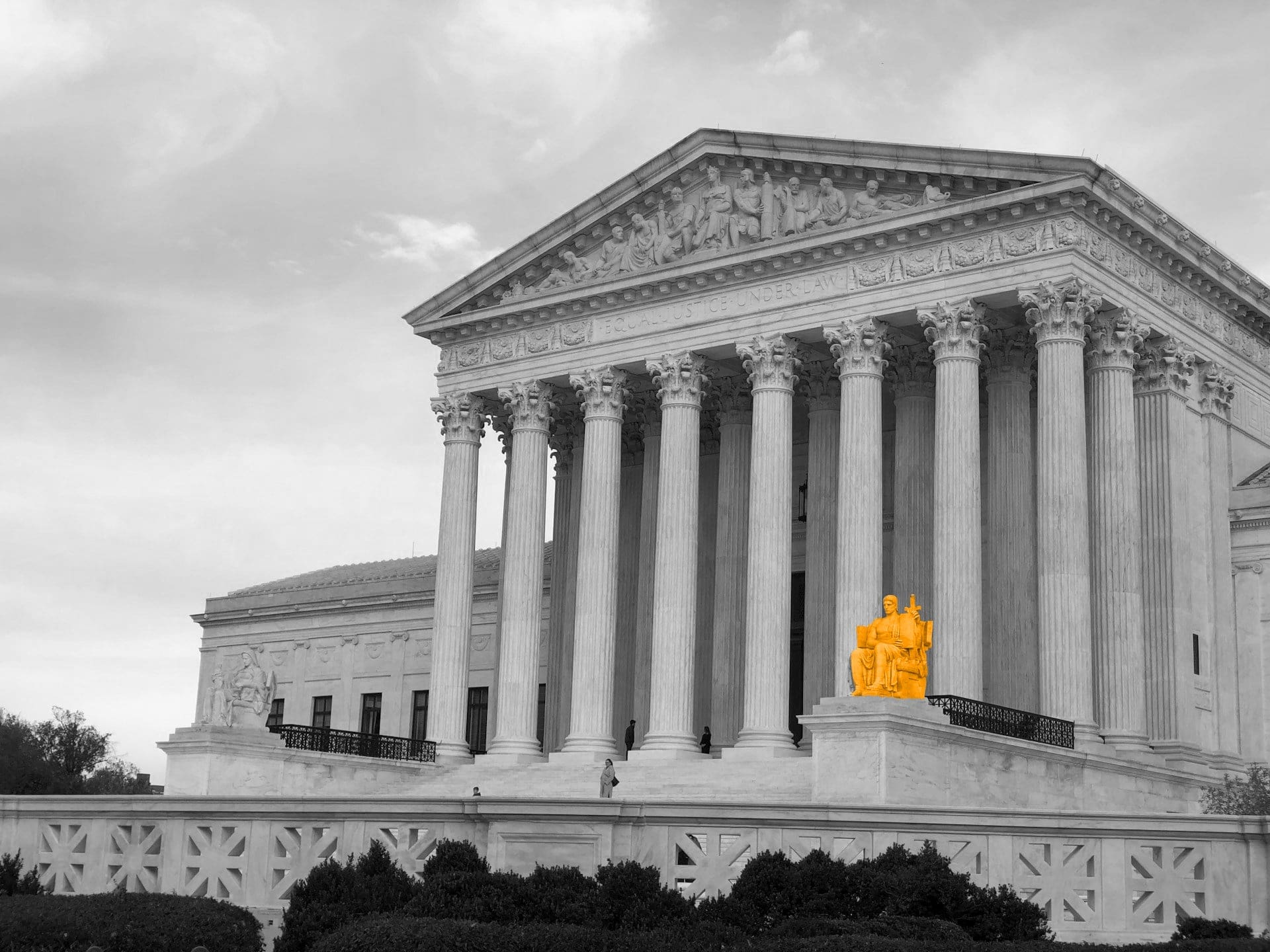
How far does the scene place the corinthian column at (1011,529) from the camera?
1800 inches

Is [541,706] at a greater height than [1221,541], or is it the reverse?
[1221,541]

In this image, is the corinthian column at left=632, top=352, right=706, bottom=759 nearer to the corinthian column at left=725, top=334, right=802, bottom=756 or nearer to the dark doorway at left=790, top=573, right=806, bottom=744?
the corinthian column at left=725, top=334, right=802, bottom=756

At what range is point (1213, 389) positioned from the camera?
4762 centimetres

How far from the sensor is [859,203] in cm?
4634

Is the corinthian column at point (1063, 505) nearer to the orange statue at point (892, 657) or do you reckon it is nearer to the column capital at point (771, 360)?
the orange statue at point (892, 657)

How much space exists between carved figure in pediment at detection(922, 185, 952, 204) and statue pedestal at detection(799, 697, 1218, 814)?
562 inches

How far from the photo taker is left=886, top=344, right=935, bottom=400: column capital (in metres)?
49.2

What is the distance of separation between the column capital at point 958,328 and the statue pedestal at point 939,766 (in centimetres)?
1048

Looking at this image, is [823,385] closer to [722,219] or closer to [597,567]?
[722,219]

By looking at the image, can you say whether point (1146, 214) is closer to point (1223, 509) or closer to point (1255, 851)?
point (1223, 509)

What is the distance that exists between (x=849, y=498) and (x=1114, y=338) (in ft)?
25.9

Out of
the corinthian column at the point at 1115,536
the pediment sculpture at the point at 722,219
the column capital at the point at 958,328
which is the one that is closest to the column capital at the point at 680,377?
the pediment sculpture at the point at 722,219

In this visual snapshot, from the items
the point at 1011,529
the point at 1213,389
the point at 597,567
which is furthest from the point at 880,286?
the point at 597,567

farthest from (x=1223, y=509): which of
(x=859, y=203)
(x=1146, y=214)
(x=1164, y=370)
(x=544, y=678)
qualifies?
(x=544, y=678)
